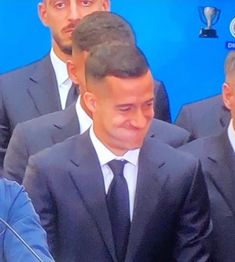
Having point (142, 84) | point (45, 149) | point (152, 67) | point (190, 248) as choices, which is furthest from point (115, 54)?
point (152, 67)

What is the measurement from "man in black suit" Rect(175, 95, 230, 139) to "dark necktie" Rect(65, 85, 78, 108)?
0.32 meters

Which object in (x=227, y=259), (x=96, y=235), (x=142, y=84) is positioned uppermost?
(x=142, y=84)

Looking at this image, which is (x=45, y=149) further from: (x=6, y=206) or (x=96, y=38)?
(x=6, y=206)

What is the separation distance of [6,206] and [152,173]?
532 mm

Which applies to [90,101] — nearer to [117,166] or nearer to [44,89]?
[117,166]

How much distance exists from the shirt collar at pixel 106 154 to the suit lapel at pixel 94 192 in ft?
0.05

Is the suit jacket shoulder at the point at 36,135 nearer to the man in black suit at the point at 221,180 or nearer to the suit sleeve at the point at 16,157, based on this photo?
the suit sleeve at the point at 16,157

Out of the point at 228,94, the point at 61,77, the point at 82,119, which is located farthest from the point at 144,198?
the point at 61,77

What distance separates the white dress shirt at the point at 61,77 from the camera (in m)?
2.79

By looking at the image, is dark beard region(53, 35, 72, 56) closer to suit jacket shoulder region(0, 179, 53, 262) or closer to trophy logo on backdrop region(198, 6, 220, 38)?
trophy logo on backdrop region(198, 6, 220, 38)

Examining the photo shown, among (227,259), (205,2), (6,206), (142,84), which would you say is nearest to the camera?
(6,206)

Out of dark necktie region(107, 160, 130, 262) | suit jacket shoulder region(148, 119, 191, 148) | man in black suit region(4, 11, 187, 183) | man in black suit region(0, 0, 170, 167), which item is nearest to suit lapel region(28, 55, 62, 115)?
man in black suit region(0, 0, 170, 167)

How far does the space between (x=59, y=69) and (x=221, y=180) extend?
23.0 inches

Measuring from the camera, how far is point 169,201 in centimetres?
230
